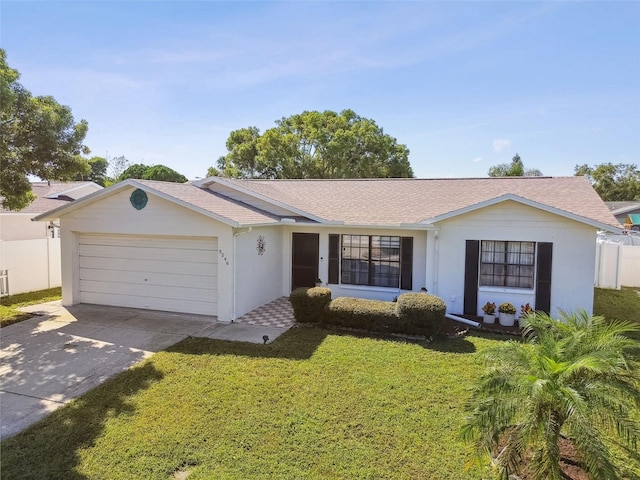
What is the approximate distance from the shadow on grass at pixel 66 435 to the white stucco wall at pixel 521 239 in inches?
327

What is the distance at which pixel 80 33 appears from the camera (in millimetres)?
10227

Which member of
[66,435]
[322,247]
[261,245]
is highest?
[261,245]

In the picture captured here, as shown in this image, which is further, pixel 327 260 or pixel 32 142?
pixel 327 260

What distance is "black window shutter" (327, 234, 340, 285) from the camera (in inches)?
499

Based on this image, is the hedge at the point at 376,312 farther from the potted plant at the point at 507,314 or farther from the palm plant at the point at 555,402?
the palm plant at the point at 555,402

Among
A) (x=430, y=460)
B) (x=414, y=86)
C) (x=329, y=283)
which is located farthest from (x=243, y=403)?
(x=414, y=86)

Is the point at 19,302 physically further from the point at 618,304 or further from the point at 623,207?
the point at 623,207

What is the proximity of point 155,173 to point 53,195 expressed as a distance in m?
14.0

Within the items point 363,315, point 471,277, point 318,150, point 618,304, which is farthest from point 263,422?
point 318,150

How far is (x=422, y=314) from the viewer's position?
9039 mm

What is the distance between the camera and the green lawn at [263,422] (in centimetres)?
454

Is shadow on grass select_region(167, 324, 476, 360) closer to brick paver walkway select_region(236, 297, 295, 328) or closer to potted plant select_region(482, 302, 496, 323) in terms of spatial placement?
brick paver walkway select_region(236, 297, 295, 328)

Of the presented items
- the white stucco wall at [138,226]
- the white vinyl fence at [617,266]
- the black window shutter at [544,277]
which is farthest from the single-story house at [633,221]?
the white stucco wall at [138,226]

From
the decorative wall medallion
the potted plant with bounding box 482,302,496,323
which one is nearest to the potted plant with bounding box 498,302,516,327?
the potted plant with bounding box 482,302,496,323
